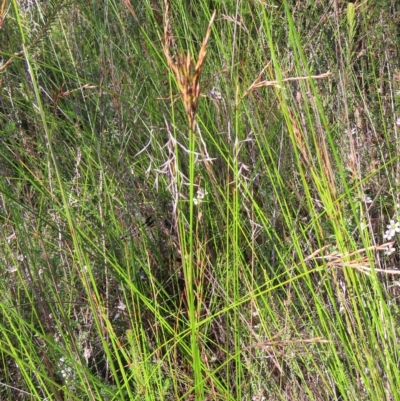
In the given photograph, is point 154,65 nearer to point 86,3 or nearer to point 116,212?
point 86,3

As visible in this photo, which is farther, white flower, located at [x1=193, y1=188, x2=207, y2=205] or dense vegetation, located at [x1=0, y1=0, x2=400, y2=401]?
white flower, located at [x1=193, y1=188, x2=207, y2=205]

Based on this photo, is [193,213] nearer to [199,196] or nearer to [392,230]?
[199,196]

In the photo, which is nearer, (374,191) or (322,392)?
(322,392)

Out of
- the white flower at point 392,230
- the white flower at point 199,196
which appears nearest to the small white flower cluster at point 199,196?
the white flower at point 199,196

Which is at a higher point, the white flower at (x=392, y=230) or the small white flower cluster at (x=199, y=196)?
the small white flower cluster at (x=199, y=196)

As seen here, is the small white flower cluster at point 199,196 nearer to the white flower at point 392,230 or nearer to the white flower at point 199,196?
the white flower at point 199,196

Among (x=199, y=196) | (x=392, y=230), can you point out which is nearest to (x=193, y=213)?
(x=199, y=196)

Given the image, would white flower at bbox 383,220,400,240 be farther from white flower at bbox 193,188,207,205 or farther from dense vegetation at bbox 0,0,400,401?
white flower at bbox 193,188,207,205

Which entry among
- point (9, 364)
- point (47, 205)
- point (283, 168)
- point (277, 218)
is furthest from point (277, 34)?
point (9, 364)

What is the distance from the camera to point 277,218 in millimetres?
1559

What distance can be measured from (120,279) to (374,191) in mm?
731

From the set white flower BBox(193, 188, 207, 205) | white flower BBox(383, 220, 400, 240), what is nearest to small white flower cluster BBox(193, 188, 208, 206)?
white flower BBox(193, 188, 207, 205)

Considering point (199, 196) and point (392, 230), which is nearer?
point (392, 230)

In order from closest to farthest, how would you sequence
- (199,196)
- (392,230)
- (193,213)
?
(392,230), (199,196), (193,213)
